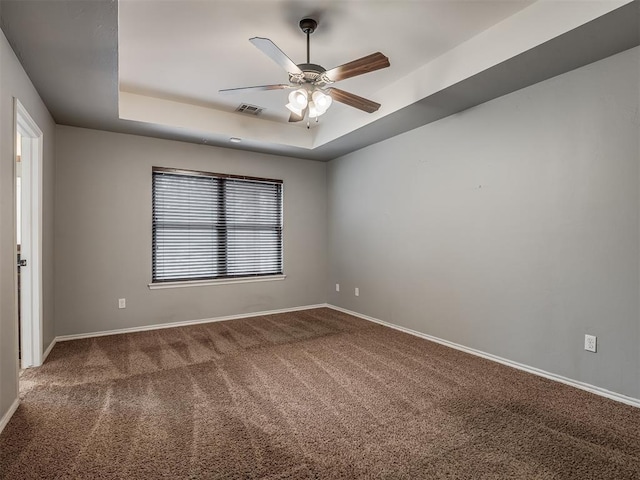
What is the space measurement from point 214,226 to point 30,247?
6.88 feet

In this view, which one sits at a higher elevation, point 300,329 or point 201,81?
point 201,81

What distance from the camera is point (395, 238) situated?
14.4 ft

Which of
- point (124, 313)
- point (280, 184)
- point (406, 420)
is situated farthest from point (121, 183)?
point (406, 420)

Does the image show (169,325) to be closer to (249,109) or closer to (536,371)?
(249,109)

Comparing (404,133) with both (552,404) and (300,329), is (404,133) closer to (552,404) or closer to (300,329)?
(300,329)

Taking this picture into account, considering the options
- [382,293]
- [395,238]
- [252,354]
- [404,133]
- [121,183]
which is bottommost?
[252,354]

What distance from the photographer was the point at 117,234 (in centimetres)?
419

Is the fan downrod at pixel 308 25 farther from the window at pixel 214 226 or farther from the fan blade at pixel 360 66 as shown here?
the window at pixel 214 226

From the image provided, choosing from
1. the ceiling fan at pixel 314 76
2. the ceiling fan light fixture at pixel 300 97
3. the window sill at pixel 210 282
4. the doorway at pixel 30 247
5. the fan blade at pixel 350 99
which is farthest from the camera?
the window sill at pixel 210 282

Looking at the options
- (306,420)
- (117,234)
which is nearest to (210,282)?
(117,234)

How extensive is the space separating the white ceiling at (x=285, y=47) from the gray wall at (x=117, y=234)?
1.37ft

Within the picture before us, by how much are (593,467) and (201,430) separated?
2101 millimetres

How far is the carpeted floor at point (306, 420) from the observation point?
173 cm

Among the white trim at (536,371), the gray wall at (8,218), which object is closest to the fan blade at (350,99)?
the gray wall at (8,218)
